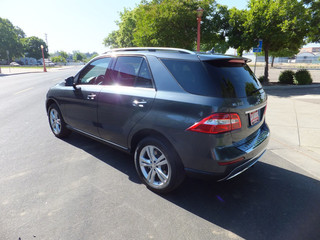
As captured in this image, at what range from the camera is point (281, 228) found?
91.4 inches

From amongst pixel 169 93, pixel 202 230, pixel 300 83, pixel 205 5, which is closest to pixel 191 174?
pixel 202 230

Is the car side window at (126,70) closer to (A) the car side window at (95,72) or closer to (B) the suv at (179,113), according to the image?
(B) the suv at (179,113)

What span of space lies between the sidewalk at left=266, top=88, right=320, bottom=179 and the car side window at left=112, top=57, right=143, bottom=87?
3.08 metres

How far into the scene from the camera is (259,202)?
2.76m

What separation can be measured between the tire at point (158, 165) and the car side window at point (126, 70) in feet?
2.98

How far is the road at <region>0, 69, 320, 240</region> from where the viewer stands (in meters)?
2.28

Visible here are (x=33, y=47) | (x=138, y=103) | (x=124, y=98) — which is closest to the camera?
(x=138, y=103)

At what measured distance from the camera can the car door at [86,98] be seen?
3.62m

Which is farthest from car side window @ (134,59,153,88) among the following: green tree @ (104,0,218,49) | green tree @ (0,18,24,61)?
green tree @ (0,18,24,61)

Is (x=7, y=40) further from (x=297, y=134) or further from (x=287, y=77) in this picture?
(x=297, y=134)

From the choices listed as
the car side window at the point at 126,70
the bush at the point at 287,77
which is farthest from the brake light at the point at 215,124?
the bush at the point at 287,77

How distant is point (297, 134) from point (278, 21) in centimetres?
1069

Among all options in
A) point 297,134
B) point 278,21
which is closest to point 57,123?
point 297,134

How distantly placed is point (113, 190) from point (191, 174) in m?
1.14
